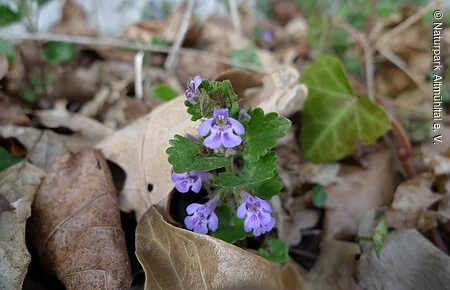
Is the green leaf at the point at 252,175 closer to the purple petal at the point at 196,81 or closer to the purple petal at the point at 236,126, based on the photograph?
the purple petal at the point at 236,126

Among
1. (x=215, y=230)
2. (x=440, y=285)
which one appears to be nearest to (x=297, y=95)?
(x=215, y=230)

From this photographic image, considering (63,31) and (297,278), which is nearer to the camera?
(297,278)

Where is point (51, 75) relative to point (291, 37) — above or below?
below

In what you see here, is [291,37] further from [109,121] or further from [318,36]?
[109,121]

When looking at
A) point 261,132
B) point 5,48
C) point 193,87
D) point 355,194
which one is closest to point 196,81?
point 193,87

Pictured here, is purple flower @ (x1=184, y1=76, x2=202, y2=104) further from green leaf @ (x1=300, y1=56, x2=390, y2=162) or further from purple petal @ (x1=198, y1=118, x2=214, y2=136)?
green leaf @ (x1=300, y1=56, x2=390, y2=162)

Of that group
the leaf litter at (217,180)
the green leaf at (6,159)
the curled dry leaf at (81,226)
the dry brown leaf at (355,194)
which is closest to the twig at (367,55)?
the leaf litter at (217,180)
